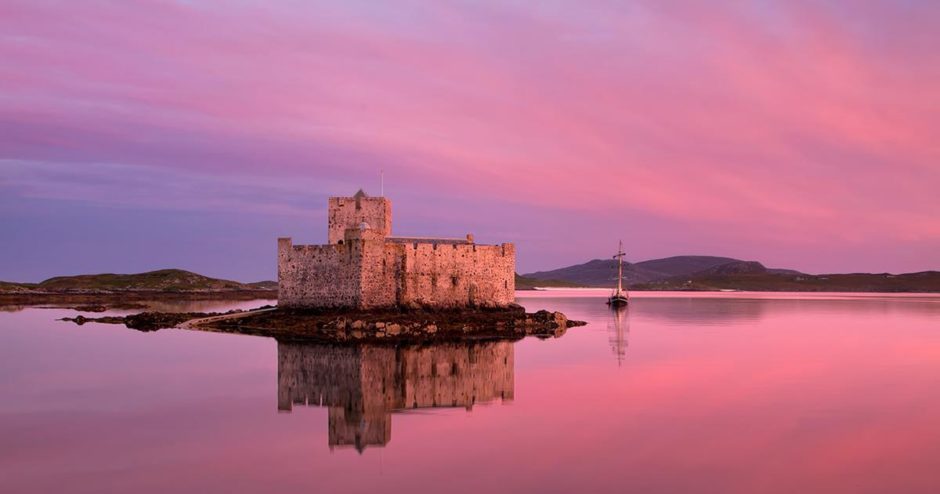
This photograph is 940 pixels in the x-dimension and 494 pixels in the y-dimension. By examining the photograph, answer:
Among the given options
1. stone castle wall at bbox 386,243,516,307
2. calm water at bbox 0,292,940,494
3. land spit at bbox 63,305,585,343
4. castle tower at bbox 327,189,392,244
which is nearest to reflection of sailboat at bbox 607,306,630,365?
calm water at bbox 0,292,940,494

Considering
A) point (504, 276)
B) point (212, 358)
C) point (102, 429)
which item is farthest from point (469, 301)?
point (102, 429)

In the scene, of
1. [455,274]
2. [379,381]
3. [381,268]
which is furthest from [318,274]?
[379,381]

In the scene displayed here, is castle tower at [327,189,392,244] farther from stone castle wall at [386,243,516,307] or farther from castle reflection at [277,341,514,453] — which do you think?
castle reflection at [277,341,514,453]

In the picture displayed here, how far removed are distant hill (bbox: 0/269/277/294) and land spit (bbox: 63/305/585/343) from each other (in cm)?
7317

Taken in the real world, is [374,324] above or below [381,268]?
below

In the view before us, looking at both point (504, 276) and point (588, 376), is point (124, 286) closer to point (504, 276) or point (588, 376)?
Result: point (504, 276)

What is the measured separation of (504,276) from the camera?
48844 millimetres

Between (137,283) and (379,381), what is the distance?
109679 mm

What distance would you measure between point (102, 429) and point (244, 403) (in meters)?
4.34

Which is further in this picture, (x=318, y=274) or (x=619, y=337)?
(x=318, y=274)

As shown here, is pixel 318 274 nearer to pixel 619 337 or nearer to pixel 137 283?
pixel 619 337

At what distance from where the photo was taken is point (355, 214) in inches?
1858

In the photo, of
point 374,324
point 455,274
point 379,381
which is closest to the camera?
point 379,381

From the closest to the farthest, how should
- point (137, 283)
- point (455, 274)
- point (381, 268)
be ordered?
point (381, 268) → point (455, 274) → point (137, 283)
